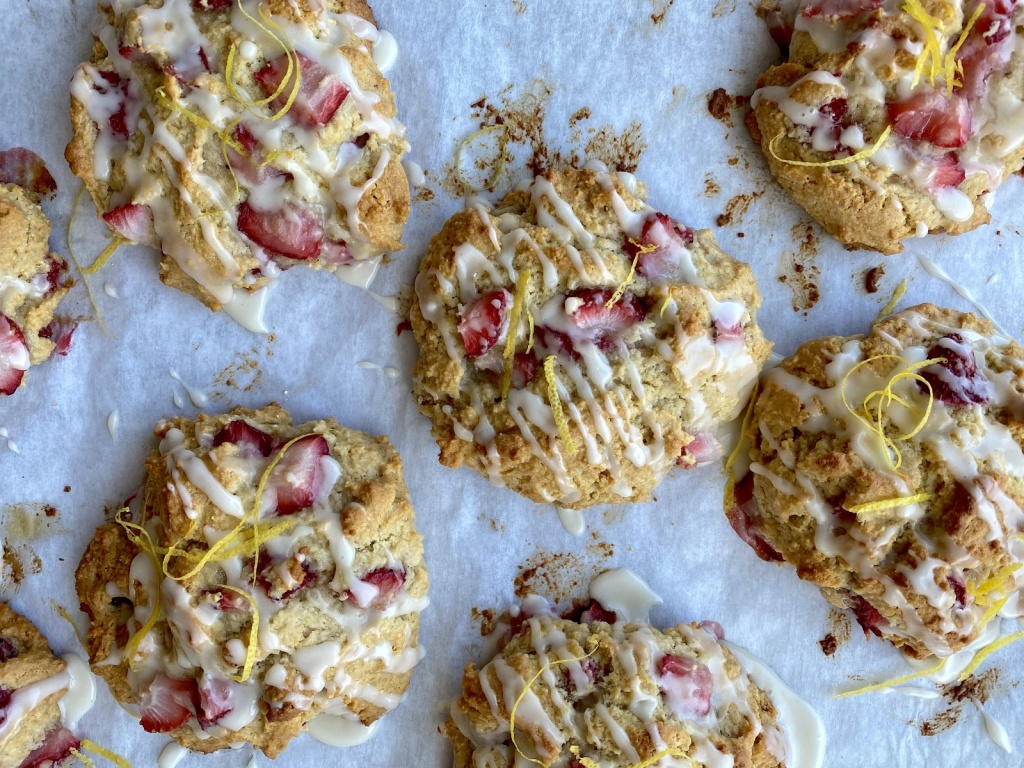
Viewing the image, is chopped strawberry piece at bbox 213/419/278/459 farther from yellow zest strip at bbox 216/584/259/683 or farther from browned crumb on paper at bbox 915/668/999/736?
browned crumb on paper at bbox 915/668/999/736

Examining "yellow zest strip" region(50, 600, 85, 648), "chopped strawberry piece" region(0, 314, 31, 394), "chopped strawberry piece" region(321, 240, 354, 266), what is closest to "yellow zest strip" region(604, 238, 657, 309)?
"chopped strawberry piece" region(321, 240, 354, 266)

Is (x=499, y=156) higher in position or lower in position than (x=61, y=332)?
higher

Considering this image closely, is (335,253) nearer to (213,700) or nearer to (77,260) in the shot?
(77,260)

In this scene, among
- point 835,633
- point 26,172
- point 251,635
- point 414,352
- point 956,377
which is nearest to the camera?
point 251,635

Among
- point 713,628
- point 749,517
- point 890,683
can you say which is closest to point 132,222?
point 749,517

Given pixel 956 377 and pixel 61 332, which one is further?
pixel 61 332

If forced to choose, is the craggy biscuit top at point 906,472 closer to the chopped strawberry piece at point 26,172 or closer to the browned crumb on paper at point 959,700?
the browned crumb on paper at point 959,700

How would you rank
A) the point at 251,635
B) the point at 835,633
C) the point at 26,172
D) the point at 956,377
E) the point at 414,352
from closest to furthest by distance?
the point at 251,635 → the point at 956,377 → the point at 26,172 → the point at 414,352 → the point at 835,633
